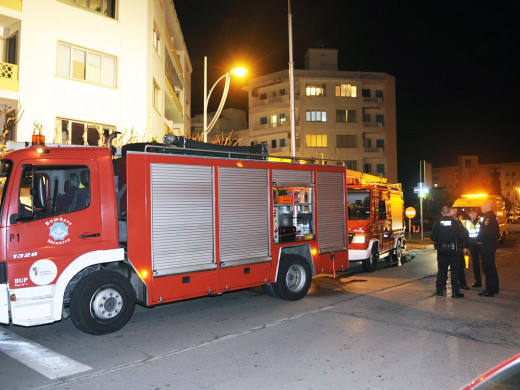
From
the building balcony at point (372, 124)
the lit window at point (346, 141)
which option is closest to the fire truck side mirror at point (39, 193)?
the lit window at point (346, 141)

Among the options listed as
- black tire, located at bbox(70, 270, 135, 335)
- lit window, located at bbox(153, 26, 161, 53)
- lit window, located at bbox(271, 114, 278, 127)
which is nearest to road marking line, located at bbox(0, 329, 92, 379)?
black tire, located at bbox(70, 270, 135, 335)

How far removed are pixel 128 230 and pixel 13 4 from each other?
508 inches

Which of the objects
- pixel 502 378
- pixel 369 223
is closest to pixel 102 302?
pixel 502 378

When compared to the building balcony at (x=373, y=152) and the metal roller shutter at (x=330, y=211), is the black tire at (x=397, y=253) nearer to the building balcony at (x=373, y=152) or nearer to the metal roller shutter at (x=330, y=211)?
the metal roller shutter at (x=330, y=211)

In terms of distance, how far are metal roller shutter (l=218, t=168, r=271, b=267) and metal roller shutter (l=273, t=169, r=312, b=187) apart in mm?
304

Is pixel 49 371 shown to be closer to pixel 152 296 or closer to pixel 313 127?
pixel 152 296

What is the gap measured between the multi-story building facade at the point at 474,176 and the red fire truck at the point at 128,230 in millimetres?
100278

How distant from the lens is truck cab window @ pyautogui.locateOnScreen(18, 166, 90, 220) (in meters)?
6.00

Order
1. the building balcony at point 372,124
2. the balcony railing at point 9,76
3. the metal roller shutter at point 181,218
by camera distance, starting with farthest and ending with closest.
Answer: the building balcony at point 372,124 < the balcony railing at point 9,76 < the metal roller shutter at point 181,218

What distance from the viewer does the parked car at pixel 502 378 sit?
79.4 inches

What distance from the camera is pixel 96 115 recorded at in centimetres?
1658

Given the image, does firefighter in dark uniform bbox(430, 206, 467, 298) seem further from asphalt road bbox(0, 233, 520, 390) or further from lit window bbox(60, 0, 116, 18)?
lit window bbox(60, 0, 116, 18)

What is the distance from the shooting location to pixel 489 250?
8.88 meters

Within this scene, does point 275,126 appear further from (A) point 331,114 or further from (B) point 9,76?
(B) point 9,76
